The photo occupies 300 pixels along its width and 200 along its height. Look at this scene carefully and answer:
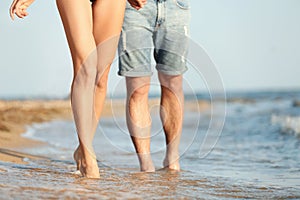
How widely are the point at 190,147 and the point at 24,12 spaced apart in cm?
297

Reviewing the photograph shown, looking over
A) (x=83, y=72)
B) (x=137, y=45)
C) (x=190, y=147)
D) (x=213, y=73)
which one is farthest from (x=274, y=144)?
(x=83, y=72)

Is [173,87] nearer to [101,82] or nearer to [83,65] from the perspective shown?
[101,82]

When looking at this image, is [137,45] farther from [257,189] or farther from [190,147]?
[190,147]

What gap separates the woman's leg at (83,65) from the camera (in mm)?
2588

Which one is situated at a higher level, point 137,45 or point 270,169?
point 137,45

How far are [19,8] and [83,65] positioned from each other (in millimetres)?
438

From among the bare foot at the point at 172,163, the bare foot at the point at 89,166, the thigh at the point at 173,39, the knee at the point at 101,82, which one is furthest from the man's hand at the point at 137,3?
the bare foot at the point at 172,163

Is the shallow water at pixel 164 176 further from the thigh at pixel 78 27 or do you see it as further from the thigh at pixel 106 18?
the thigh at pixel 106 18

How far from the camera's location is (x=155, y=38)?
334 cm

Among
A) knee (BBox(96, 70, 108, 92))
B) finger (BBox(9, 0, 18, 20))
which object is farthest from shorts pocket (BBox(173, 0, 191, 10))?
finger (BBox(9, 0, 18, 20))

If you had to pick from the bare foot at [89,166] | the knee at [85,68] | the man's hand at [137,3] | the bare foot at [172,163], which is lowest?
the bare foot at [172,163]

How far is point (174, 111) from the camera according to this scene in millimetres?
3463

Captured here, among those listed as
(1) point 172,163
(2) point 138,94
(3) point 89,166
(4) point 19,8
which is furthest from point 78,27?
(1) point 172,163

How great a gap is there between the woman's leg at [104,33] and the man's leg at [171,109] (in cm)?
62
